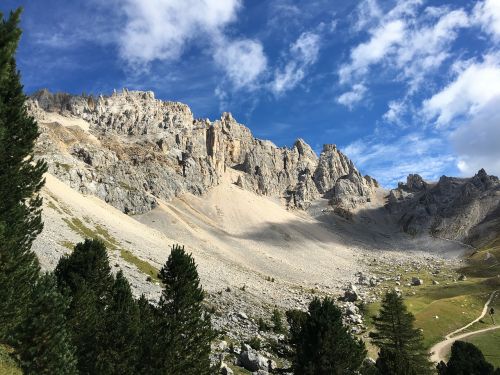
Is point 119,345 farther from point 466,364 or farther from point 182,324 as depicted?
point 466,364

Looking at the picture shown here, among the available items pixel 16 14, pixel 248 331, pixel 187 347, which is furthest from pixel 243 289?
pixel 16 14

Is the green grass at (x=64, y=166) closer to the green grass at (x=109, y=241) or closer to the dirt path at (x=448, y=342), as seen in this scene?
the green grass at (x=109, y=241)

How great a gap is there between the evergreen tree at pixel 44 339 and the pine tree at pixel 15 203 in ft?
2.41

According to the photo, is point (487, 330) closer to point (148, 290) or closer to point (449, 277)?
point (148, 290)

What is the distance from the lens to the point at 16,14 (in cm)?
1688

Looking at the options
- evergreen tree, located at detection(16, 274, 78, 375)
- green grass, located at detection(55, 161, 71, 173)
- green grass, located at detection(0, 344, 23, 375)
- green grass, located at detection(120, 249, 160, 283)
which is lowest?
green grass, located at detection(0, 344, 23, 375)

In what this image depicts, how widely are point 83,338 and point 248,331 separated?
28472 millimetres

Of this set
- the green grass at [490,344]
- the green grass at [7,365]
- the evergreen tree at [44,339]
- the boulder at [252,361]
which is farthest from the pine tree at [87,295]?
the green grass at [490,344]

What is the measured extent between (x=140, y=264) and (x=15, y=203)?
60.9 meters

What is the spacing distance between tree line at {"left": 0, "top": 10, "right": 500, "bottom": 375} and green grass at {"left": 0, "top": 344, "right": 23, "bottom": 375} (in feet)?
1.68

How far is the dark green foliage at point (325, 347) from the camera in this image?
29.4 meters

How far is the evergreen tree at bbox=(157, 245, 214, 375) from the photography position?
89.2ft

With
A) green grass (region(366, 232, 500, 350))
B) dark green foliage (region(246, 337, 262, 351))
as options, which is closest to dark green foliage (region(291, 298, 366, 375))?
dark green foliage (region(246, 337, 262, 351))

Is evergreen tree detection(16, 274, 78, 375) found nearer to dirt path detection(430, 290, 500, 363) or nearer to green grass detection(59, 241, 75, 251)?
dirt path detection(430, 290, 500, 363)
